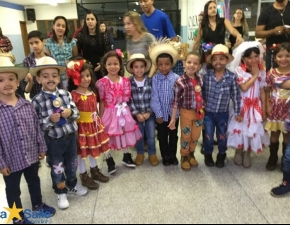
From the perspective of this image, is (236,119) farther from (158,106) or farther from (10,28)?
(10,28)

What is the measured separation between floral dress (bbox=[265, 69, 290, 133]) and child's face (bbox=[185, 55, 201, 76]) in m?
0.67

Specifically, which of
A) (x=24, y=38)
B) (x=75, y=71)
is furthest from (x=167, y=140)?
(x=24, y=38)

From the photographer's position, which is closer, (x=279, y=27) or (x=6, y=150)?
(x=6, y=150)

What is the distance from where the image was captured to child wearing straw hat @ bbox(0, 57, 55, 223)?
166 centimetres

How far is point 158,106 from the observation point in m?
2.49

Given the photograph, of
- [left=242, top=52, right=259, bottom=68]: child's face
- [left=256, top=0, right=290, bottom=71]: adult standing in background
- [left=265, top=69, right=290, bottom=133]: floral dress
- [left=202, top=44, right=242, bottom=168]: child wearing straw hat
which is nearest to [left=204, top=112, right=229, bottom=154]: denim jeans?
[left=202, top=44, right=242, bottom=168]: child wearing straw hat

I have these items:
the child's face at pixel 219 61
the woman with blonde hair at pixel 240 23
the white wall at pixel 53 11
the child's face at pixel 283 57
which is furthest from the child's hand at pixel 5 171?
the white wall at pixel 53 11

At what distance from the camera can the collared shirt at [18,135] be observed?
5.42 feet

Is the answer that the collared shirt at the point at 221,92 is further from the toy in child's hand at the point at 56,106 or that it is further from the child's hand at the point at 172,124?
the toy in child's hand at the point at 56,106

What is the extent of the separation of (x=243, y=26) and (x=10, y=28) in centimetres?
1103

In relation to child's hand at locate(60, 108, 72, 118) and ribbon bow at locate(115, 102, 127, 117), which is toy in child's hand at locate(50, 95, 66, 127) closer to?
child's hand at locate(60, 108, 72, 118)

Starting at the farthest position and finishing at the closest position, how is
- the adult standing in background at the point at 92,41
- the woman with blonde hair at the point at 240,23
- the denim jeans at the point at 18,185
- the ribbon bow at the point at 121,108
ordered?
the woman with blonde hair at the point at 240,23 → the adult standing in background at the point at 92,41 → the ribbon bow at the point at 121,108 → the denim jeans at the point at 18,185

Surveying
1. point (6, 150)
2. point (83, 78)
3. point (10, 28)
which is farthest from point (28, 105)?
point (10, 28)

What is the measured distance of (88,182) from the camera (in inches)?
91.0
